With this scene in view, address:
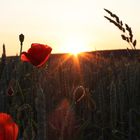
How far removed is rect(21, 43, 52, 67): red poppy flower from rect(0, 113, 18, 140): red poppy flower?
1280 mm

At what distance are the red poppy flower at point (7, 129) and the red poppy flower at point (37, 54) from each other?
4.20 ft

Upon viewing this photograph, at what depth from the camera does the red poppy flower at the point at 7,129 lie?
0.81m

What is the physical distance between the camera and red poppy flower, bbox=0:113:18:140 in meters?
0.81

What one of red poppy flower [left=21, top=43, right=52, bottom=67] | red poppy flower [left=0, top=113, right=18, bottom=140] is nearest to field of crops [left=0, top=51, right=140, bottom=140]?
red poppy flower [left=21, top=43, right=52, bottom=67]

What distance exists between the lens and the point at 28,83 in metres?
3.95

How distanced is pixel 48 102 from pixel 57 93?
2.21 ft

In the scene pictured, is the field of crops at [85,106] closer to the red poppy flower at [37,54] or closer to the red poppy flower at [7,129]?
the red poppy flower at [37,54]

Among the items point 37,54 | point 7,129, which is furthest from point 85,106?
point 7,129

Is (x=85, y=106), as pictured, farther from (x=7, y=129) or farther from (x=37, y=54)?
(x=7, y=129)

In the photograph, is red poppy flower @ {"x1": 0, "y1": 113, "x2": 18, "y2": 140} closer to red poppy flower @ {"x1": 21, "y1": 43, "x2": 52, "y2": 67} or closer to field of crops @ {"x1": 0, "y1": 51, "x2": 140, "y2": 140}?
field of crops @ {"x1": 0, "y1": 51, "x2": 140, "y2": 140}

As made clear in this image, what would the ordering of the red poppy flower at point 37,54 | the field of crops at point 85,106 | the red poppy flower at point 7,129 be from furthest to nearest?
1. the field of crops at point 85,106
2. the red poppy flower at point 37,54
3. the red poppy flower at point 7,129

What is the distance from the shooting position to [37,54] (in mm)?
2285

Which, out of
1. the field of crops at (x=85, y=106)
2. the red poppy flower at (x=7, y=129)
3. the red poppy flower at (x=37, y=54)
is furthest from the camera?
the field of crops at (x=85, y=106)

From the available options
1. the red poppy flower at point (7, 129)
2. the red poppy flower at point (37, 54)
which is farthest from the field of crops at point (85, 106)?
the red poppy flower at point (7, 129)
